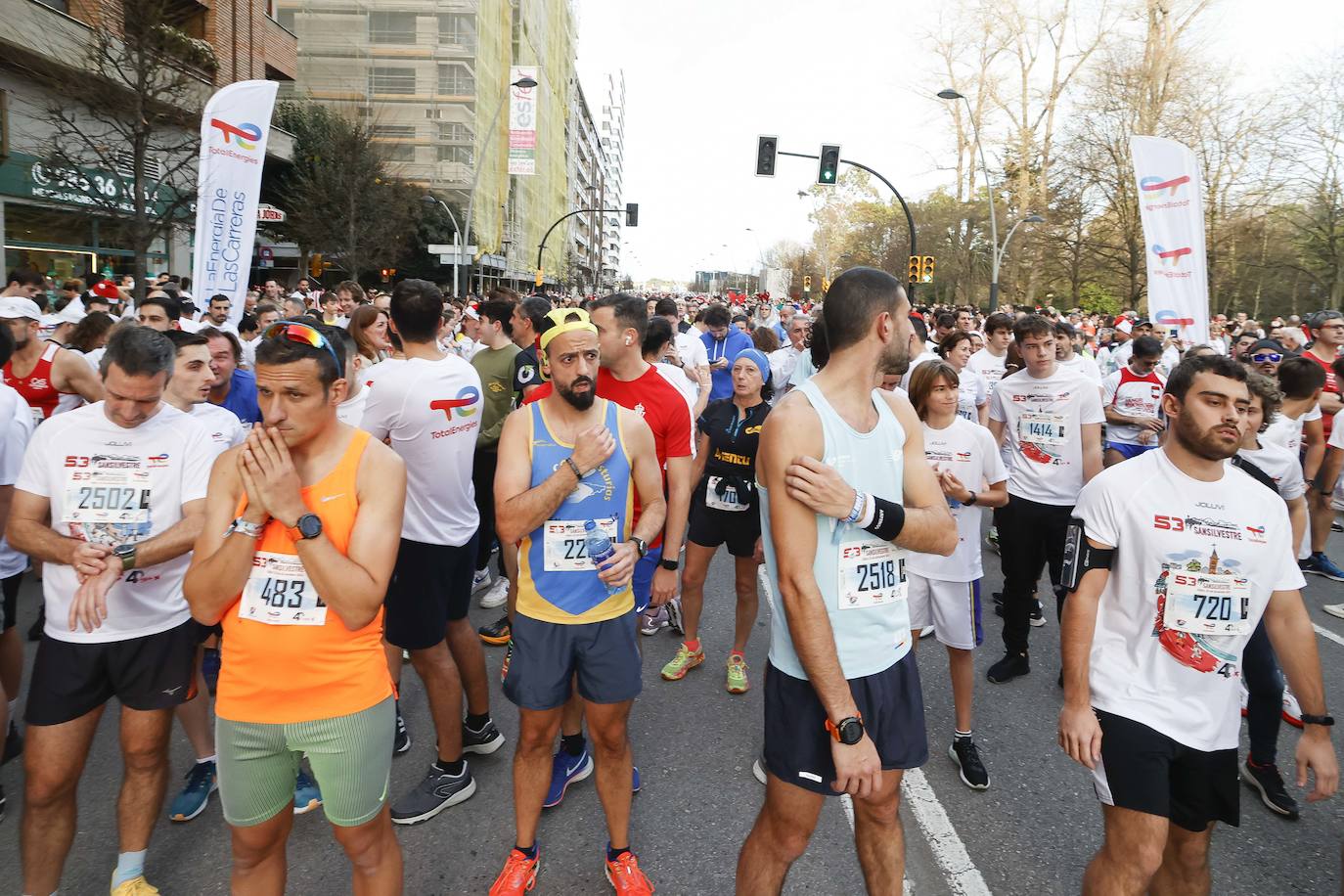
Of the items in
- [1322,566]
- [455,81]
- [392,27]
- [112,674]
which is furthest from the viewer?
[455,81]

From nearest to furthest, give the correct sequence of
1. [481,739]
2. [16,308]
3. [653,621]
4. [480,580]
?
[481,739] → [653,621] → [16,308] → [480,580]

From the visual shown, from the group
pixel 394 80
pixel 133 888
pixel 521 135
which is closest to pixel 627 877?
pixel 133 888

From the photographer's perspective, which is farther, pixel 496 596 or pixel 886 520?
pixel 496 596

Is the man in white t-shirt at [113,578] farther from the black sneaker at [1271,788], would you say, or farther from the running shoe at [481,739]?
the black sneaker at [1271,788]

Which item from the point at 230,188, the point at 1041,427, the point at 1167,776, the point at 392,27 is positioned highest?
the point at 392,27

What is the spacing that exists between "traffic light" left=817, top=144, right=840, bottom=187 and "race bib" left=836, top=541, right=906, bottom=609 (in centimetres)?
2113

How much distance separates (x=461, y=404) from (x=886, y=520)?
228 centimetres

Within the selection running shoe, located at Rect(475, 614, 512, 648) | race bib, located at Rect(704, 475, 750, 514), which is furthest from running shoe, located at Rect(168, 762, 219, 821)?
race bib, located at Rect(704, 475, 750, 514)

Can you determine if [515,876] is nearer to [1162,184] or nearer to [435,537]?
[435,537]

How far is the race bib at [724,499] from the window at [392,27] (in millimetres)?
46748

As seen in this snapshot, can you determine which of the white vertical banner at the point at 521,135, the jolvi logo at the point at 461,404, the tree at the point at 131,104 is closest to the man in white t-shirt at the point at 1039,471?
the jolvi logo at the point at 461,404

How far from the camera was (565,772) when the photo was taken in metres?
3.55

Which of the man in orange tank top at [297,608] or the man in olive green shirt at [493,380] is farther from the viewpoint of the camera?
the man in olive green shirt at [493,380]

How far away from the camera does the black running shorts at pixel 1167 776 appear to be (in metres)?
2.31
